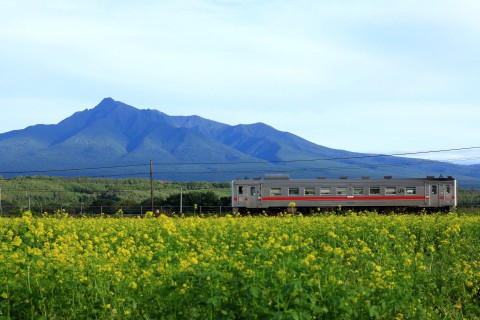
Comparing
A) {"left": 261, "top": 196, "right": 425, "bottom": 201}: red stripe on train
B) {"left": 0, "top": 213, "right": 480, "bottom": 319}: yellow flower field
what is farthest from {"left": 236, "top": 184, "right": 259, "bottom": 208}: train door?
{"left": 0, "top": 213, "right": 480, "bottom": 319}: yellow flower field

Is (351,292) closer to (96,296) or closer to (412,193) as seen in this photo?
(96,296)

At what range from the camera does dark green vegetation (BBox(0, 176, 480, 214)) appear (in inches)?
2128

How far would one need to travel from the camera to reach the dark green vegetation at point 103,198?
5406 centimetres

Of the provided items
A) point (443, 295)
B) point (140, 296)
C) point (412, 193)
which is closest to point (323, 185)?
point (412, 193)

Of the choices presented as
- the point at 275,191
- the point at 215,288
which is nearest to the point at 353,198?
the point at 275,191

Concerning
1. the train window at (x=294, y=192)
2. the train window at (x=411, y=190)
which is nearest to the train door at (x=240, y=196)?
the train window at (x=294, y=192)

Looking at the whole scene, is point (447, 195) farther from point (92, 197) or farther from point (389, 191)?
point (92, 197)

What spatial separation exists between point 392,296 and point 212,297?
2633 mm

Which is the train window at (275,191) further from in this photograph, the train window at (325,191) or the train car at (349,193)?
the train window at (325,191)

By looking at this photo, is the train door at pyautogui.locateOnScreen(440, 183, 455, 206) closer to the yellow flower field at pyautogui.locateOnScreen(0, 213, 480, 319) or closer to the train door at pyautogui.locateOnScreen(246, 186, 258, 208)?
the train door at pyautogui.locateOnScreen(246, 186, 258, 208)

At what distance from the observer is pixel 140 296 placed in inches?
339

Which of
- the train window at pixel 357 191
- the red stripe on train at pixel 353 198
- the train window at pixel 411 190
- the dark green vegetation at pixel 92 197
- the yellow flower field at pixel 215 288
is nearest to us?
the yellow flower field at pixel 215 288

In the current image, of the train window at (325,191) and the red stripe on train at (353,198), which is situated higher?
the train window at (325,191)

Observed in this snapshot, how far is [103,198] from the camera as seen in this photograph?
10156cm
